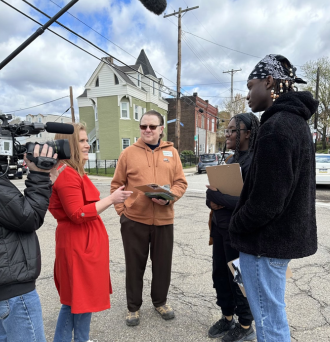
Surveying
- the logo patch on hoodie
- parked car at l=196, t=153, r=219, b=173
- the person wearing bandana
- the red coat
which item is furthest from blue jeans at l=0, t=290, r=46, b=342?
parked car at l=196, t=153, r=219, b=173

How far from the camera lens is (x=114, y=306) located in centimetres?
289

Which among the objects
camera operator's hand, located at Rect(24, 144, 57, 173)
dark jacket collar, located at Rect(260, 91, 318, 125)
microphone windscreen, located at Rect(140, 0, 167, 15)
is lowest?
camera operator's hand, located at Rect(24, 144, 57, 173)

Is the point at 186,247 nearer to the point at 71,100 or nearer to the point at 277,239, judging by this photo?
the point at 277,239

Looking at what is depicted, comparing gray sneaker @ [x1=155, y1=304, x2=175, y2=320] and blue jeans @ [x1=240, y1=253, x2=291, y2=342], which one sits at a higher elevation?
blue jeans @ [x1=240, y1=253, x2=291, y2=342]

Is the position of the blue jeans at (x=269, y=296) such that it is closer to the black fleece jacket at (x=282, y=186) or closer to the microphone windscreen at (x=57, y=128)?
the black fleece jacket at (x=282, y=186)

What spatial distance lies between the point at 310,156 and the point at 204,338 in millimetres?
1905

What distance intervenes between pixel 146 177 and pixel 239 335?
66.8 inches

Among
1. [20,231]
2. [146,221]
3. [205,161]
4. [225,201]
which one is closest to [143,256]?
[146,221]

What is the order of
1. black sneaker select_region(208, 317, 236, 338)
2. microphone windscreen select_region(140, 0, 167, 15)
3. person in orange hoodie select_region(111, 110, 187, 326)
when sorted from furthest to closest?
microphone windscreen select_region(140, 0, 167, 15) → person in orange hoodie select_region(111, 110, 187, 326) → black sneaker select_region(208, 317, 236, 338)

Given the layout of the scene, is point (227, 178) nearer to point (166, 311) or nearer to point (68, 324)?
point (166, 311)

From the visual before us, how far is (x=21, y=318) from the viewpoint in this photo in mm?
1440

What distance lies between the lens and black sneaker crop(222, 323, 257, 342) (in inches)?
91.1

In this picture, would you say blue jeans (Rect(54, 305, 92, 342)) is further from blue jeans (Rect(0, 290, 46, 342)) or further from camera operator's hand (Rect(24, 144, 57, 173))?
camera operator's hand (Rect(24, 144, 57, 173))

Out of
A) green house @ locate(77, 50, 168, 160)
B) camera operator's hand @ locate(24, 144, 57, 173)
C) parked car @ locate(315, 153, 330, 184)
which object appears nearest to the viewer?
camera operator's hand @ locate(24, 144, 57, 173)
